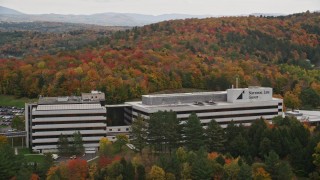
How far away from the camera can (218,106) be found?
90.8 m

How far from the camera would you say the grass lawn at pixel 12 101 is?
128m

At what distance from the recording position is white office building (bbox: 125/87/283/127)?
89188mm

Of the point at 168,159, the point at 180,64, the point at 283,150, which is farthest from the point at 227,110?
the point at 180,64

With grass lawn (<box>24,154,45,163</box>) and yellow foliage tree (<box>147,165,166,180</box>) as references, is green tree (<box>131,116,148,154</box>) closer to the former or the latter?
yellow foliage tree (<box>147,165,166,180</box>)

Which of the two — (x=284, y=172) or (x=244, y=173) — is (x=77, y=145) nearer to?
(x=244, y=173)

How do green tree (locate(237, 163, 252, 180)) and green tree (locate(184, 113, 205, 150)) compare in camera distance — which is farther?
green tree (locate(184, 113, 205, 150))

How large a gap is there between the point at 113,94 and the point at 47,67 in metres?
29.7

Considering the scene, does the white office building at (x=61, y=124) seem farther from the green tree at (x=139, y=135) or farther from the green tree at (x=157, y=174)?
the green tree at (x=157, y=174)

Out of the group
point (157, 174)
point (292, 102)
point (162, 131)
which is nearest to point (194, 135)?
point (162, 131)

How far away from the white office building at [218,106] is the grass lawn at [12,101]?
142ft

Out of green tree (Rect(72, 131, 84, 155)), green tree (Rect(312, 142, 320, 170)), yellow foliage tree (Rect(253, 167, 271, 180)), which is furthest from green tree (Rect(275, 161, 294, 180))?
green tree (Rect(72, 131, 84, 155))

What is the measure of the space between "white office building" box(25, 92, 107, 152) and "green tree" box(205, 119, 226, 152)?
1774 centimetres

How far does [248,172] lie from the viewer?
213 ft

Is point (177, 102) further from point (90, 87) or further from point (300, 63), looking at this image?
point (300, 63)
